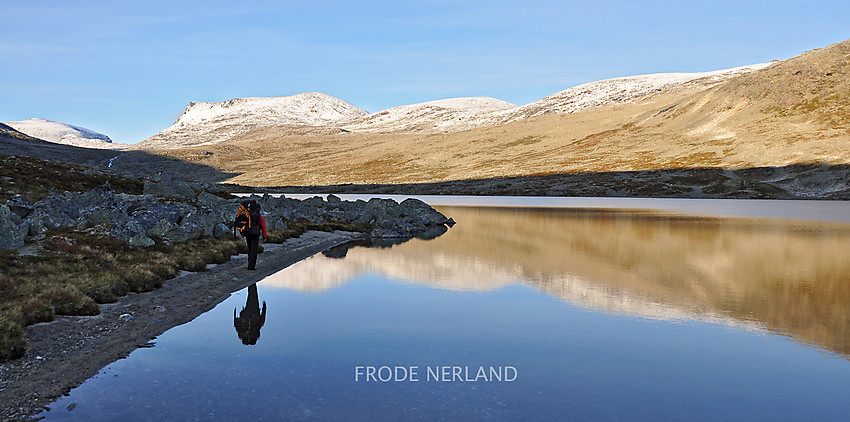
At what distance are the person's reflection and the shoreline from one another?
122cm

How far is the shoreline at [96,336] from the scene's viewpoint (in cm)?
1126

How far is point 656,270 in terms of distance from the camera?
30.5m

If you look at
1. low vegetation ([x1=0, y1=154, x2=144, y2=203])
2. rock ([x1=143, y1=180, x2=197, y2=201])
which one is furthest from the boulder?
rock ([x1=143, y1=180, x2=197, y2=201])

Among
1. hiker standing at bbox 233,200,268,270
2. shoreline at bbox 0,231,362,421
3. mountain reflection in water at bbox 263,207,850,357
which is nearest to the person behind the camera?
shoreline at bbox 0,231,362,421

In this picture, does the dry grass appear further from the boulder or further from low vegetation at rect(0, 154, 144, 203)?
low vegetation at rect(0, 154, 144, 203)

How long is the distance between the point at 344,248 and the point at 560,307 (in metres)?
22.9

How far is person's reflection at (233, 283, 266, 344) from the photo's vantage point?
649 inches

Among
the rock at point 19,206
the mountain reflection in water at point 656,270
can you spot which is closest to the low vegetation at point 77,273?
the rock at point 19,206

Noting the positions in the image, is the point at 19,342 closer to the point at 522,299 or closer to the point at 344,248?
the point at 522,299

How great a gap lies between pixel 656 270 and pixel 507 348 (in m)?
17.8

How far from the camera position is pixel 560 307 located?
21.5 meters

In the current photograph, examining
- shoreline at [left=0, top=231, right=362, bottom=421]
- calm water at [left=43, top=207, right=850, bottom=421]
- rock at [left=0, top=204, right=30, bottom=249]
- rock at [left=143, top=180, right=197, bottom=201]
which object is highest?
rock at [left=143, top=180, right=197, bottom=201]

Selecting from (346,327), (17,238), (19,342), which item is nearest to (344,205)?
(17,238)

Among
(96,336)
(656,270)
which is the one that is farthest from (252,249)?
(656,270)
